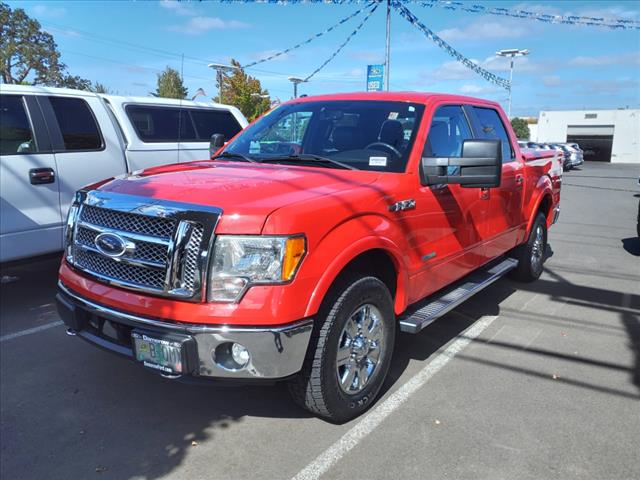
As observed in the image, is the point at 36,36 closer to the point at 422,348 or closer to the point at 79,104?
the point at 79,104

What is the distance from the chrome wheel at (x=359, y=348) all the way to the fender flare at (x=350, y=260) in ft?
0.94

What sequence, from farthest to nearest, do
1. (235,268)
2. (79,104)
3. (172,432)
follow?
(79,104) < (172,432) < (235,268)

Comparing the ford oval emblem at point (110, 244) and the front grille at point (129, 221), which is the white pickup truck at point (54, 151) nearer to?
the front grille at point (129, 221)

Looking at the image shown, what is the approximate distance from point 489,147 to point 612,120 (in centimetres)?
6274

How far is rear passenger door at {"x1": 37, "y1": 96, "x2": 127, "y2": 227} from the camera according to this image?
5379mm

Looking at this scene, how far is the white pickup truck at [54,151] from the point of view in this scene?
16.3ft

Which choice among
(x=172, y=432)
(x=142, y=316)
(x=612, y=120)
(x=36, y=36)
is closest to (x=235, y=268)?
(x=142, y=316)

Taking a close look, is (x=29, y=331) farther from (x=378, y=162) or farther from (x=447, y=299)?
(x=447, y=299)

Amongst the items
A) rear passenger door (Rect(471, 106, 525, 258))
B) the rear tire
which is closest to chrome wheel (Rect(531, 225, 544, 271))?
the rear tire

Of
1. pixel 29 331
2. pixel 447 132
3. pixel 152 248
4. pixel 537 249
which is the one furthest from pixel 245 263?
pixel 537 249

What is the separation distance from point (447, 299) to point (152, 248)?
230 cm

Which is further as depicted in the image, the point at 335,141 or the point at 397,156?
the point at 335,141

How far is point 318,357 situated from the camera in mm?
2822

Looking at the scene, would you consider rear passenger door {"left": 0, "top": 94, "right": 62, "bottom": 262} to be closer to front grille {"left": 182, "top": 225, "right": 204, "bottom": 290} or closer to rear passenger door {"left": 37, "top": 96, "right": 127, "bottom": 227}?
rear passenger door {"left": 37, "top": 96, "right": 127, "bottom": 227}
